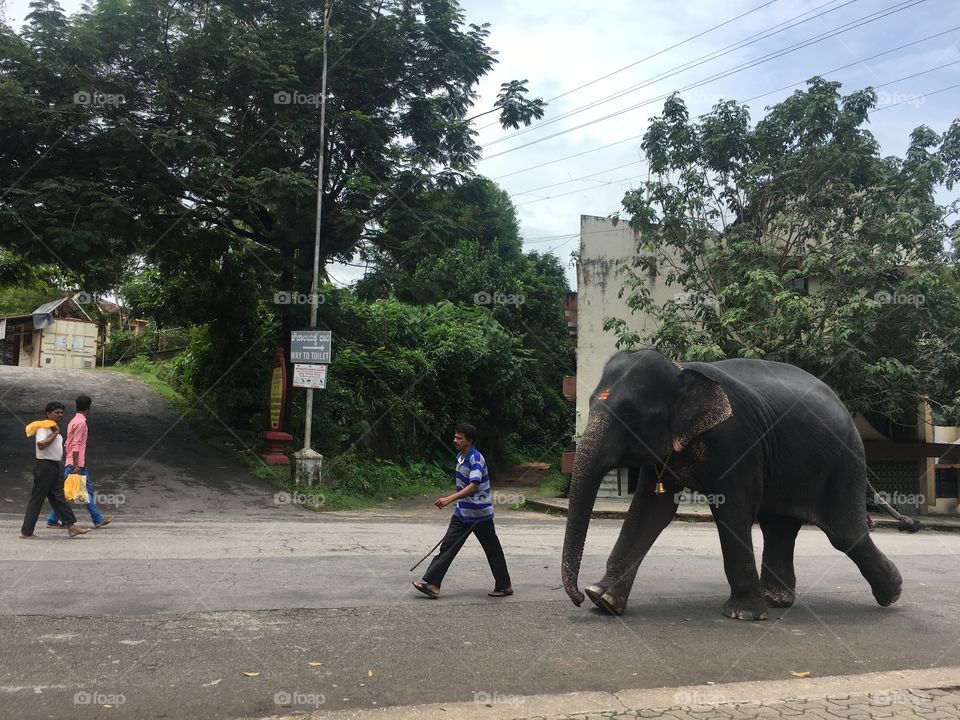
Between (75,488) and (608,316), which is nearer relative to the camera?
(75,488)

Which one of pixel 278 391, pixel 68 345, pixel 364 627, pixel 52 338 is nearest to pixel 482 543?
pixel 364 627

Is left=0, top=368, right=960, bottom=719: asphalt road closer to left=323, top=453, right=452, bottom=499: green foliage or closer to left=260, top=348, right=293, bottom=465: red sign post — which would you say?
left=323, top=453, right=452, bottom=499: green foliage

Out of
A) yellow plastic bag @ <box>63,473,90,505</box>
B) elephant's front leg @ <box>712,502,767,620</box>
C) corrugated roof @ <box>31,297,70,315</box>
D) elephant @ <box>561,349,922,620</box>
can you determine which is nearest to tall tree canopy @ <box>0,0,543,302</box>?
yellow plastic bag @ <box>63,473,90,505</box>

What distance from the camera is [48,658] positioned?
4.96m

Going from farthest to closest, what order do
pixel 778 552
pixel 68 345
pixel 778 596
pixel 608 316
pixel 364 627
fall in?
pixel 68 345, pixel 608 316, pixel 778 552, pixel 778 596, pixel 364 627

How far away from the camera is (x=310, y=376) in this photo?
1791 centimetres

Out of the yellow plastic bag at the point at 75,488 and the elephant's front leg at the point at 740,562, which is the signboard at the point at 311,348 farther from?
the elephant's front leg at the point at 740,562

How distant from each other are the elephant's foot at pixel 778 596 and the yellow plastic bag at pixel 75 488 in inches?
320

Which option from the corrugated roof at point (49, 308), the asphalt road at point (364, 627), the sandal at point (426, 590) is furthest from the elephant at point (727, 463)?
the corrugated roof at point (49, 308)

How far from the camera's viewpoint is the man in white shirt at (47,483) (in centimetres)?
994

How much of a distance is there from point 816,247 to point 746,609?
15.3 metres

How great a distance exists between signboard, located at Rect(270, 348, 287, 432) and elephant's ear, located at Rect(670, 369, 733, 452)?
1502cm

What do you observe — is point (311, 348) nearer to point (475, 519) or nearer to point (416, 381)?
point (416, 381)

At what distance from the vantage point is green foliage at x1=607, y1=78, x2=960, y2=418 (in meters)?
18.3
